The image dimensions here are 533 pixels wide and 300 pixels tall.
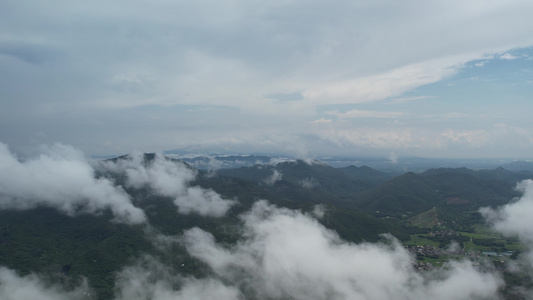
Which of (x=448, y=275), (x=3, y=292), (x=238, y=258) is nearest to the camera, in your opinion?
(x=3, y=292)

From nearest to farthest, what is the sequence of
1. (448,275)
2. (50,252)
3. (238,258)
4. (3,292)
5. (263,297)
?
(3,292) → (263,297) → (448,275) → (50,252) → (238,258)

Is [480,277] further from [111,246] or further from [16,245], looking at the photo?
[16,245]

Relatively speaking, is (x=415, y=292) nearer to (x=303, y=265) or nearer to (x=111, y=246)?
(x=303, y=265)

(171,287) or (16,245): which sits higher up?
(16,245)

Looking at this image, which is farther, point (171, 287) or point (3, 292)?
point (171, 287)

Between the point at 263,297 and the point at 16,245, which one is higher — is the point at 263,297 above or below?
below

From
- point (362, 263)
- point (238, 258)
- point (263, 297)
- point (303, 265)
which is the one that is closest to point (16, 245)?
point (238, 258)

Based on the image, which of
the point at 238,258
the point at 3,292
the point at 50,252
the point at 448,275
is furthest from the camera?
the point at 238,258

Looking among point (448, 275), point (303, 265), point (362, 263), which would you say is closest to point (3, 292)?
point (303, 265)

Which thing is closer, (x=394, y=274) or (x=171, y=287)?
(x=171, y=287)
